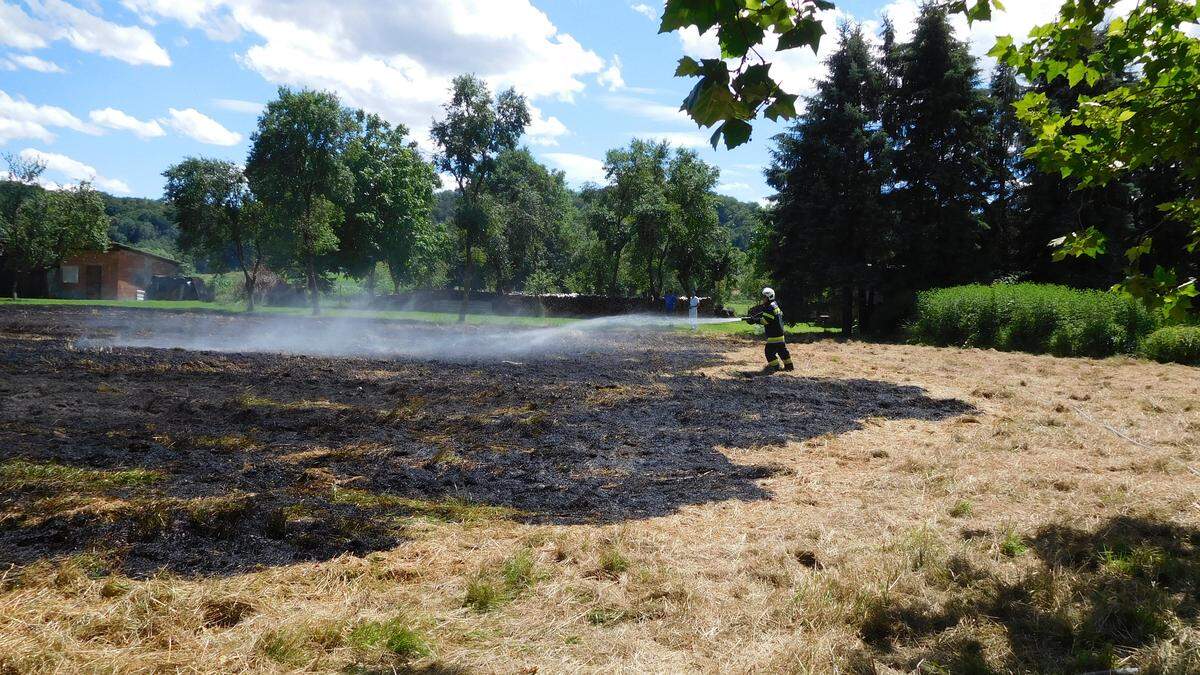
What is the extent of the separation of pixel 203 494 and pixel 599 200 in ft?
160

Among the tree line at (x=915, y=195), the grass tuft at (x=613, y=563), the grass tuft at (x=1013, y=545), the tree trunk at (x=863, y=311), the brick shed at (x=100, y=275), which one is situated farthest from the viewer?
the brick shed at (x=100, y=275)

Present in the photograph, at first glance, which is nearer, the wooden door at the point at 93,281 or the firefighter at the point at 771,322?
the firefighter at the point at 771,322

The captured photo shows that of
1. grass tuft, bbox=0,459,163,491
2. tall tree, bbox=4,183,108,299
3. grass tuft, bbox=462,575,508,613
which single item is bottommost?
grass tuft, bbox=462,575,508,613

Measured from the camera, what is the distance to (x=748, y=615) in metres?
3.88

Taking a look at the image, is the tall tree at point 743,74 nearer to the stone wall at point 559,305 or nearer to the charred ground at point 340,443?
the charred ground at point 340,443

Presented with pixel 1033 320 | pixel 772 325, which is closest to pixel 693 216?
pixel 1033 320

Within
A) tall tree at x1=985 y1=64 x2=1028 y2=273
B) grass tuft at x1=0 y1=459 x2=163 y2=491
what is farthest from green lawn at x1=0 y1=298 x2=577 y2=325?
grass tuft at x1=0 y1=459 x2=163 y2=491

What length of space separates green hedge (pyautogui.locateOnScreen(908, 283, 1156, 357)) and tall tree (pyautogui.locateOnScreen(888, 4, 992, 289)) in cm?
360

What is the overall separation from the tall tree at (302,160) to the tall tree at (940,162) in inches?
1044

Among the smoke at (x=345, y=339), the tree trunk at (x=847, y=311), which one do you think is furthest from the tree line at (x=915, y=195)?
the smoke at (x=345, y=339)

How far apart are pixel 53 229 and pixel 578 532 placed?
60.2 meters

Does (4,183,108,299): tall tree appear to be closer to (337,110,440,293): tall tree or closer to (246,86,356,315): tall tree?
(337,110,440,293): tall tree

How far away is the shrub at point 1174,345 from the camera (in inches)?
728

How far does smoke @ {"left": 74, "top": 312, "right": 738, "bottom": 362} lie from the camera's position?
18062mm
